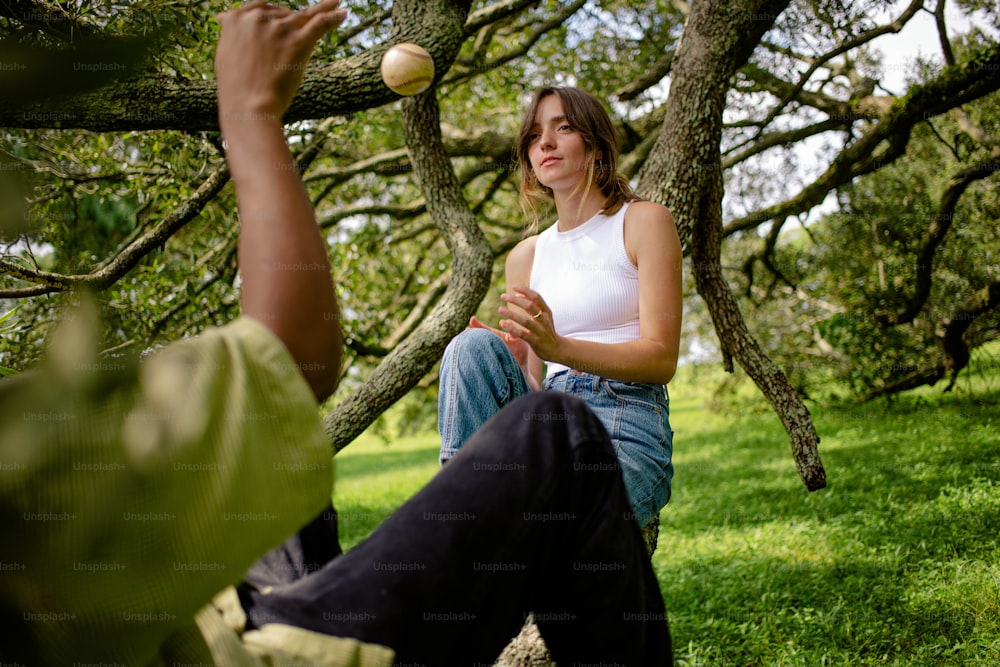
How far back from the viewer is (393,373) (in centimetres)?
309

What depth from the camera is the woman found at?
1861 mm

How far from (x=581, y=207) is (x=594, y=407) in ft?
2.36

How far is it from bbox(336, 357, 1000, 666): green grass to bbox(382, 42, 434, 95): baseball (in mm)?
2220

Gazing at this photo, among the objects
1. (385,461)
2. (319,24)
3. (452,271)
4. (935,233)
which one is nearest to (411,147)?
(452,271)

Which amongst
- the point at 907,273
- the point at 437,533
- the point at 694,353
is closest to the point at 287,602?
the point at 437,533

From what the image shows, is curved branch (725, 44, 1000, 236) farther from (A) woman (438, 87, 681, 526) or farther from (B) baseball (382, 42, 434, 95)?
(B) baseball (382, 42, 434, 95)

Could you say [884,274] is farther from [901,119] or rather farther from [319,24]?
[319,24]

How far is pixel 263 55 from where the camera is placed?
950mm

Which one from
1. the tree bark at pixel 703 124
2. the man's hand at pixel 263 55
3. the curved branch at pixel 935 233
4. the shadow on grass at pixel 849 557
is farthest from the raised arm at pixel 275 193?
the curved branch at pixel 935 233

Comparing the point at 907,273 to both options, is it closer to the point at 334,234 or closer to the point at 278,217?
the point at 334,234

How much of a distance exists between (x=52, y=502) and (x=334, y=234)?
5.74 meters

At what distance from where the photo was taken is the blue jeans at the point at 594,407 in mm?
1864

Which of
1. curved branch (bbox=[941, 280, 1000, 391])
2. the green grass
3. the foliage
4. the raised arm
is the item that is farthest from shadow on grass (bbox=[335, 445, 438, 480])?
the raised arm

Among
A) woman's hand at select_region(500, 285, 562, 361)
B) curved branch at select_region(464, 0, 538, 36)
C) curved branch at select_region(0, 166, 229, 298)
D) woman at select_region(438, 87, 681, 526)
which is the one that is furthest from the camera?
curved branch at select_region(464, 0, 538, 36)
